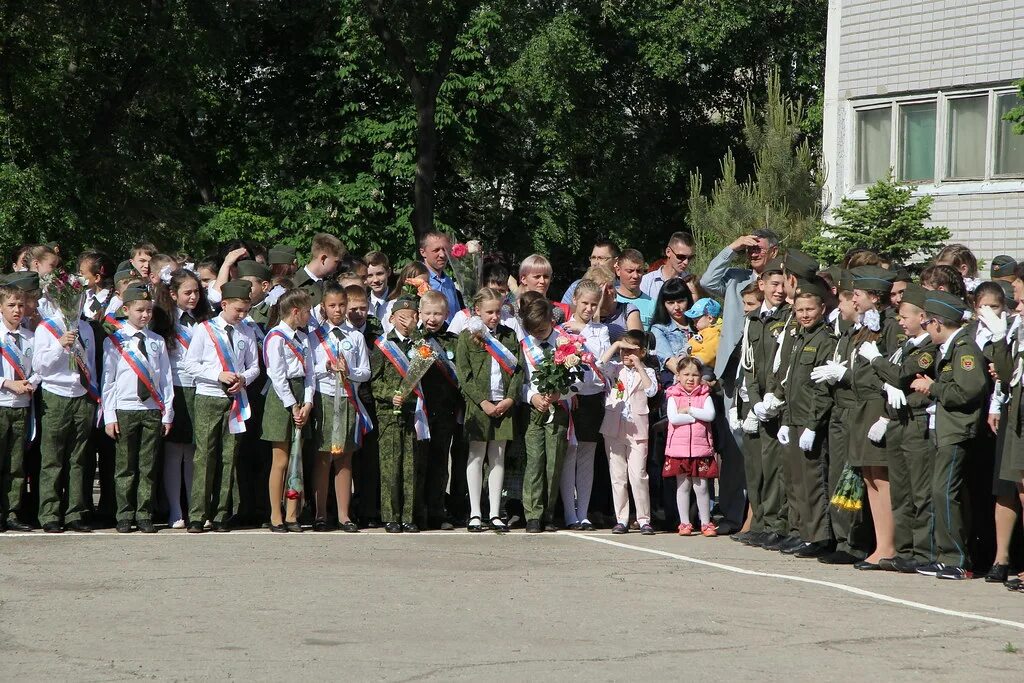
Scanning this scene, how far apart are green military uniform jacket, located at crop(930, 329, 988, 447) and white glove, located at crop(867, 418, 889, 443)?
381mm

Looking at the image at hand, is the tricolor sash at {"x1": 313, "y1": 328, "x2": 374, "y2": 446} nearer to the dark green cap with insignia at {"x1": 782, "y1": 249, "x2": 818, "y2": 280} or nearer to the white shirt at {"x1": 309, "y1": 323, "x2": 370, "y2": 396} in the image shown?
the white shirt at {"x1": 309, "y1": 323, "x2": 370, "y2": 396}

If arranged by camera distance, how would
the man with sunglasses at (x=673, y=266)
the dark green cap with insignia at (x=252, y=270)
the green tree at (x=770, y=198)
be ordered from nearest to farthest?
the dark green cap with insignia at (x=252, y=270), the man with sunglasses at (x=673, y=266), the green tree at (x=770, y=198)

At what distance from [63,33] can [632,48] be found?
1731 centimetres

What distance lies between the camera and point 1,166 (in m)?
20.4

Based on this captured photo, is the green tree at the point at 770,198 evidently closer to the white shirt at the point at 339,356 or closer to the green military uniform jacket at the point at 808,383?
the green military uniform jacket at the point at 808,383

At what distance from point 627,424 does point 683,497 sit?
0.74 meters

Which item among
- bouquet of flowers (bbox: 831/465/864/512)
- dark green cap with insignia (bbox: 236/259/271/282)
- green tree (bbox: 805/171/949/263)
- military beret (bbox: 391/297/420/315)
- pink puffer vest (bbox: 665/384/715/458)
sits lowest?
bouquet of flowers (bbox: 831/465/864/512)

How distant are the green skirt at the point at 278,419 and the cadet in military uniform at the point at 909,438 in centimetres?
438

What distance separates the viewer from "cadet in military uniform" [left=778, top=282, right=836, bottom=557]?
10898 millimetres

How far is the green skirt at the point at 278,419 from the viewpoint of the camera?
38.3ft

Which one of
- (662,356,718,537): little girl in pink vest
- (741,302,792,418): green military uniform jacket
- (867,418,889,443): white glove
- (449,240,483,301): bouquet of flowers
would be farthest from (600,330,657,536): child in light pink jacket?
(867,418,889,443): white glove

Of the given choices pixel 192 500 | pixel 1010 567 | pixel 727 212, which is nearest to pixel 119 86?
pixel 727 212

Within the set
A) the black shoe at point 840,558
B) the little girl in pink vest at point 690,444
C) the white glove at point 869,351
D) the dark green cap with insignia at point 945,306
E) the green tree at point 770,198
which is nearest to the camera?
the dark green cap with insignia at point 945,306

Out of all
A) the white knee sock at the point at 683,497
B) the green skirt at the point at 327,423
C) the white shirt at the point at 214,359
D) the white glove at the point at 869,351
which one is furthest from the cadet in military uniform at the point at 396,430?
the white glove at the point at 869,351
